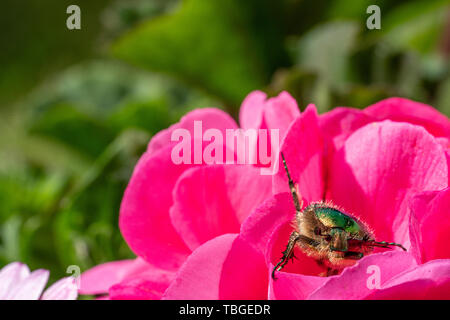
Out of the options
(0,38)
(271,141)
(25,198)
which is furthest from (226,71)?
(0,38)

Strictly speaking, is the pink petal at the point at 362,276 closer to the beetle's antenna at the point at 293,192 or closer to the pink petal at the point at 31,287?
the beetle's antenna at the point at 293,192

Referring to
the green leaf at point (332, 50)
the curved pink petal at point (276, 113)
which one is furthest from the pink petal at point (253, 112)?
the green leaf at point (332, 50)

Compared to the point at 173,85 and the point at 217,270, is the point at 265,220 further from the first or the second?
the point at 173,85

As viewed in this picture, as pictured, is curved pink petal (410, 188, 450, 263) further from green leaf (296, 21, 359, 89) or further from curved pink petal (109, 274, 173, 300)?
green leaf (296, 21, 359, 89)

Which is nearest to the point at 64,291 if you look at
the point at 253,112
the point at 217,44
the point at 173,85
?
the point at 253,112

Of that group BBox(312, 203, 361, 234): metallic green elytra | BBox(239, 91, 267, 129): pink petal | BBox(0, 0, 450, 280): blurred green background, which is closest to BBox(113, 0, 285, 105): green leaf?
BBox(0, 0, 450, 280): blurred green background
